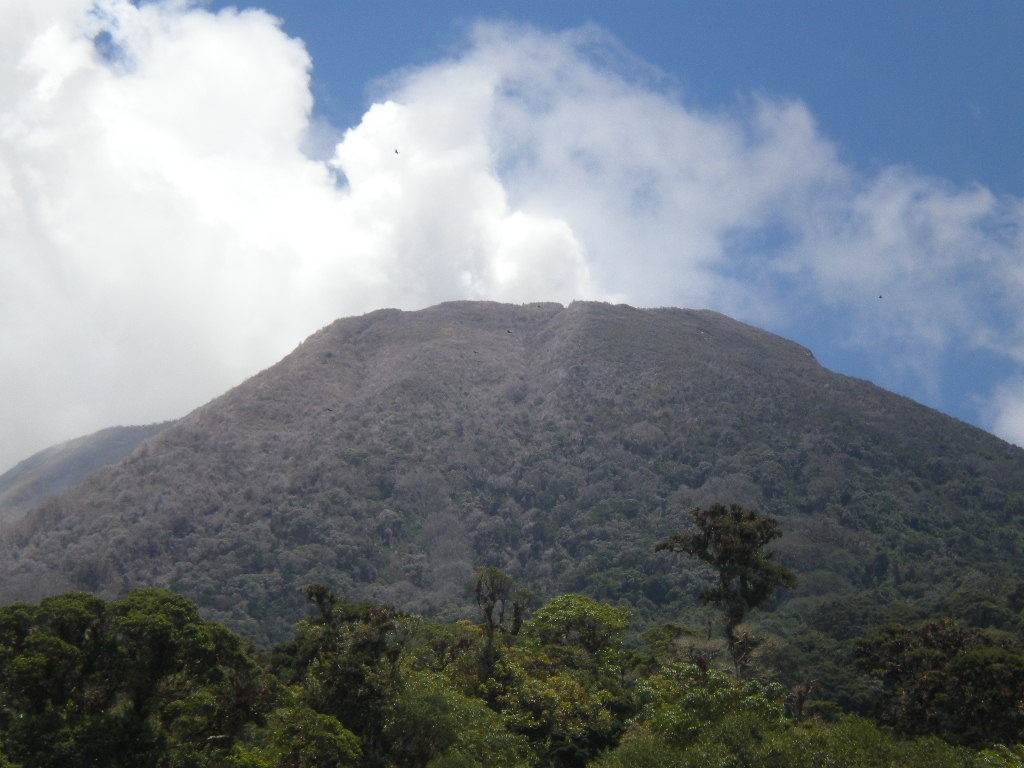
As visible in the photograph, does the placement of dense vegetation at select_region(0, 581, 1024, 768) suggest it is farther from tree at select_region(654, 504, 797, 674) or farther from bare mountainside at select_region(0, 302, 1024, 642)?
bare mountainside at select_region(0, 302, 1024, 642)

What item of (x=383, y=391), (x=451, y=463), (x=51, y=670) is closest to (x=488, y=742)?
(x=51, y=670)

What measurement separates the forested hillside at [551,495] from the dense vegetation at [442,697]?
26867 mm

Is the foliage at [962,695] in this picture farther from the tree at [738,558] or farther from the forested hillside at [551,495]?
the forested hillside at [551,495]

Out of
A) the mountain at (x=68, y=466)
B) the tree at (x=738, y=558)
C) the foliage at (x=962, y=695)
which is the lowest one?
the foliage at (x=962, y=695)

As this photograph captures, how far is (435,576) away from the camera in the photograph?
108 m

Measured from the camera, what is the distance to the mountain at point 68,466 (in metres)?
162

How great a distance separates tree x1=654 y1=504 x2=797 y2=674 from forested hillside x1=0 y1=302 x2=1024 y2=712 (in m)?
26.0

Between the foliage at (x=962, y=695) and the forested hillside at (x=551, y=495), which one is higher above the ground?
the forested hillside at (x=551, y=495)

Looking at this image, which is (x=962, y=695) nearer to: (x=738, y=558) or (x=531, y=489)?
(x=738, y=558)

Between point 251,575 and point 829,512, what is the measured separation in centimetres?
7236

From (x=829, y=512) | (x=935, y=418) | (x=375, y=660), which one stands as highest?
(x=935, y=418)

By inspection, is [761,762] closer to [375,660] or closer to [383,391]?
[375,660]

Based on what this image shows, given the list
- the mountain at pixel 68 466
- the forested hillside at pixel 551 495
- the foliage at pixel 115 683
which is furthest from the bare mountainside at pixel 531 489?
the foliage at pixel 115 683

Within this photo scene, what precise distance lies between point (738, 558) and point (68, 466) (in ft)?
574
